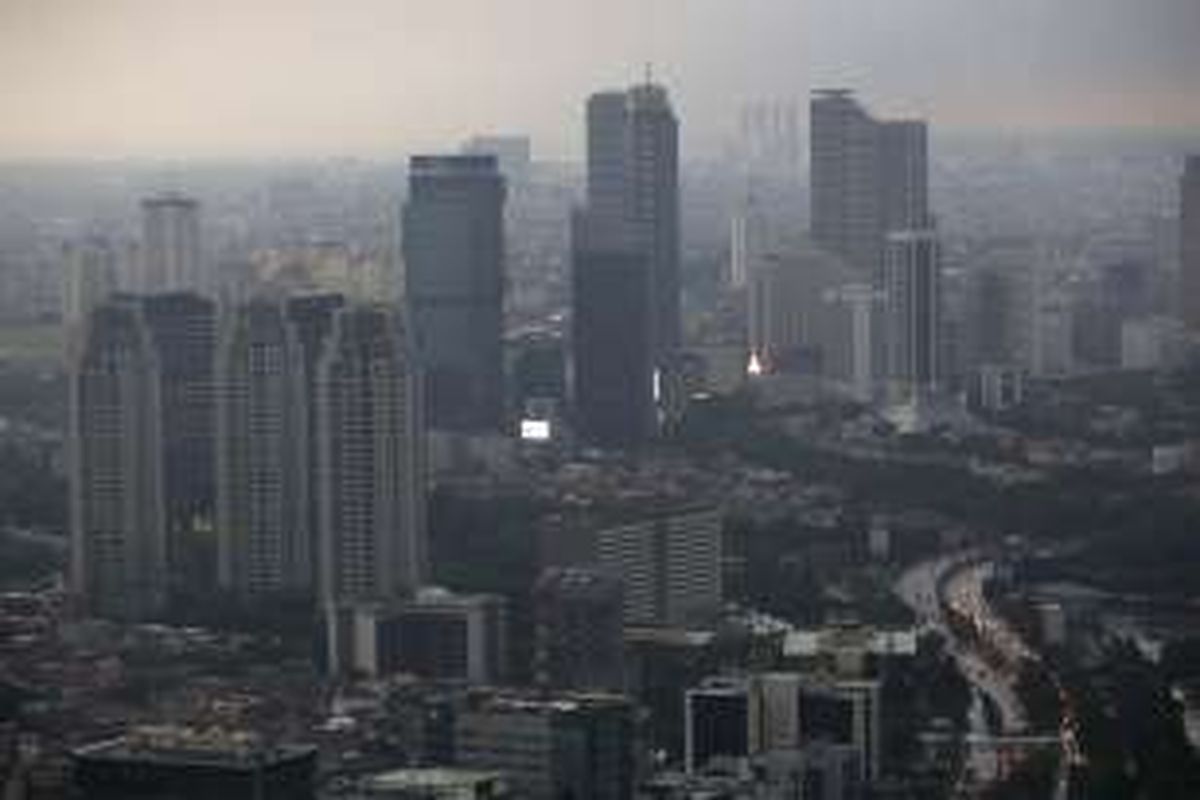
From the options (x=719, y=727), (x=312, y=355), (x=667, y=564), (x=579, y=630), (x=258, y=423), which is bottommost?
(x=719, y=727)

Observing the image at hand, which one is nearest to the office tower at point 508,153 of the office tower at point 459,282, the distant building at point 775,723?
the office tower at point 459,282

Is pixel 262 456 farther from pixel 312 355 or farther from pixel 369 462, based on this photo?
pixel 312 355

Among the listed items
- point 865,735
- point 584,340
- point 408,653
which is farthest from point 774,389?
point 865,735

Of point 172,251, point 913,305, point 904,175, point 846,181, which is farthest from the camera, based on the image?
point 846,181

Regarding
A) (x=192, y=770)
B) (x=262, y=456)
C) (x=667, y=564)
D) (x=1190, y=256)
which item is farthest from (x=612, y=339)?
(x=192, y=770)

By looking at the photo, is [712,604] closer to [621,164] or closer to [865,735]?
[865,735]

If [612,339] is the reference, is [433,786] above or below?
below
